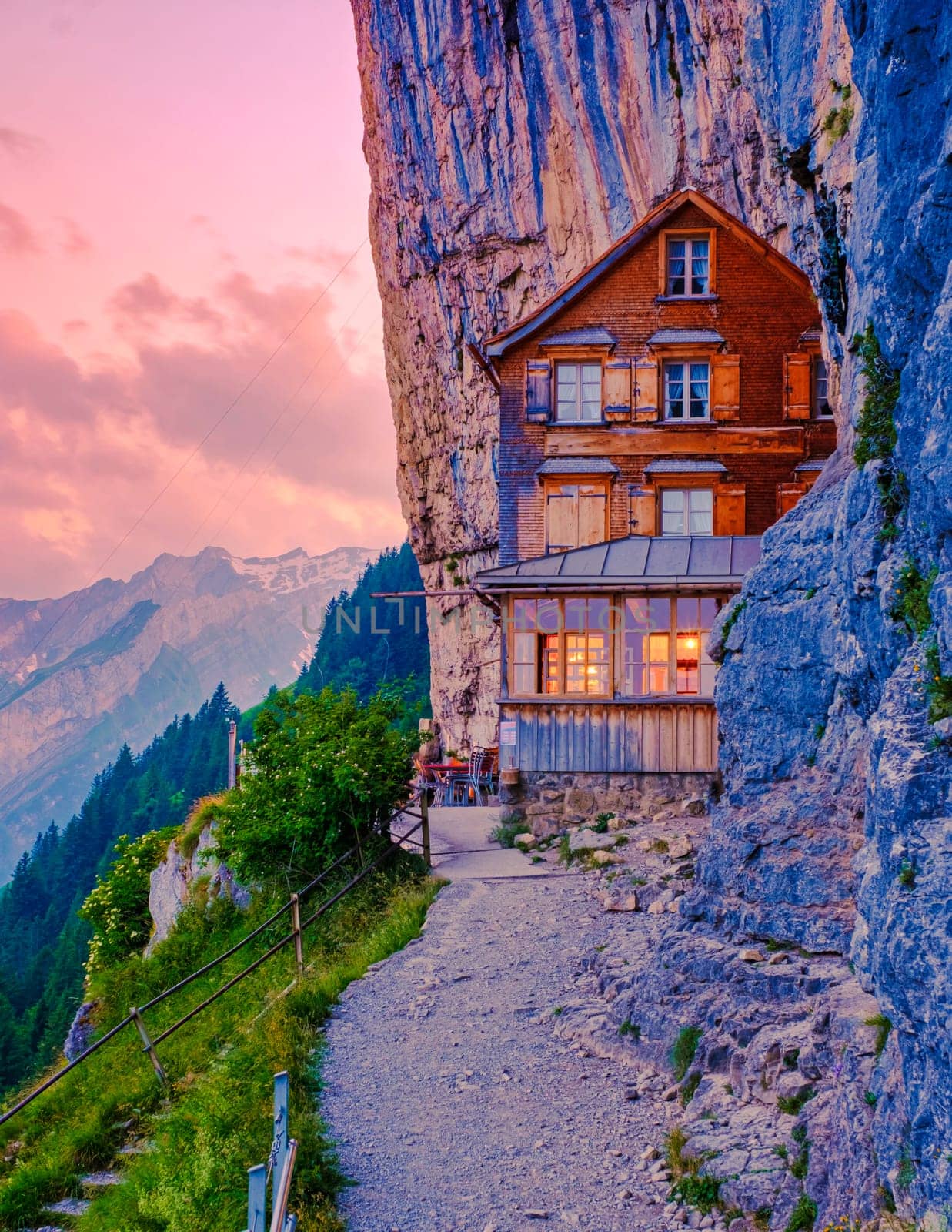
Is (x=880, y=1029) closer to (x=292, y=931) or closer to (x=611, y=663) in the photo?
(x=292, y=931)

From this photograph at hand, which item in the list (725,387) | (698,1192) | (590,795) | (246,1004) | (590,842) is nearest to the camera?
(698,1192)

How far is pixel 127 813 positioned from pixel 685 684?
87705mm

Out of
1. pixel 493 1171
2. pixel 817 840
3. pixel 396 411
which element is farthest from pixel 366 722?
pixel 396 411

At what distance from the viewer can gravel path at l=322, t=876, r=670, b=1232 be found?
8500 mm

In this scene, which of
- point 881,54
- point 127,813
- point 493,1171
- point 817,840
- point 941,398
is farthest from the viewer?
point 127,813

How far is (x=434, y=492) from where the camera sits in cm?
4909

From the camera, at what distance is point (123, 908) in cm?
2750

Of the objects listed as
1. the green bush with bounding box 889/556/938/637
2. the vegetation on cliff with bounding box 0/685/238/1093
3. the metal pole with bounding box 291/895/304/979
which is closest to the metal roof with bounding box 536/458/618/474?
the metal pole with bounding box 291/895/304/979

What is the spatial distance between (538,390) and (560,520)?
302cm

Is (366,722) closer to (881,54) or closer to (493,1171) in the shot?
(493,1171)

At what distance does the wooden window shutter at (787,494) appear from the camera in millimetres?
25531

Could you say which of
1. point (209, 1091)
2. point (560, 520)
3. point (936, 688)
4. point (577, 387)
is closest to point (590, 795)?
point (560, 520)

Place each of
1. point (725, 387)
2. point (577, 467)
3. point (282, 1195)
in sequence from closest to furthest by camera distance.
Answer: point (282, 1195)
point (577, 467)
point (725, 387)

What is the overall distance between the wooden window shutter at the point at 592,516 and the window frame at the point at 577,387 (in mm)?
1631
